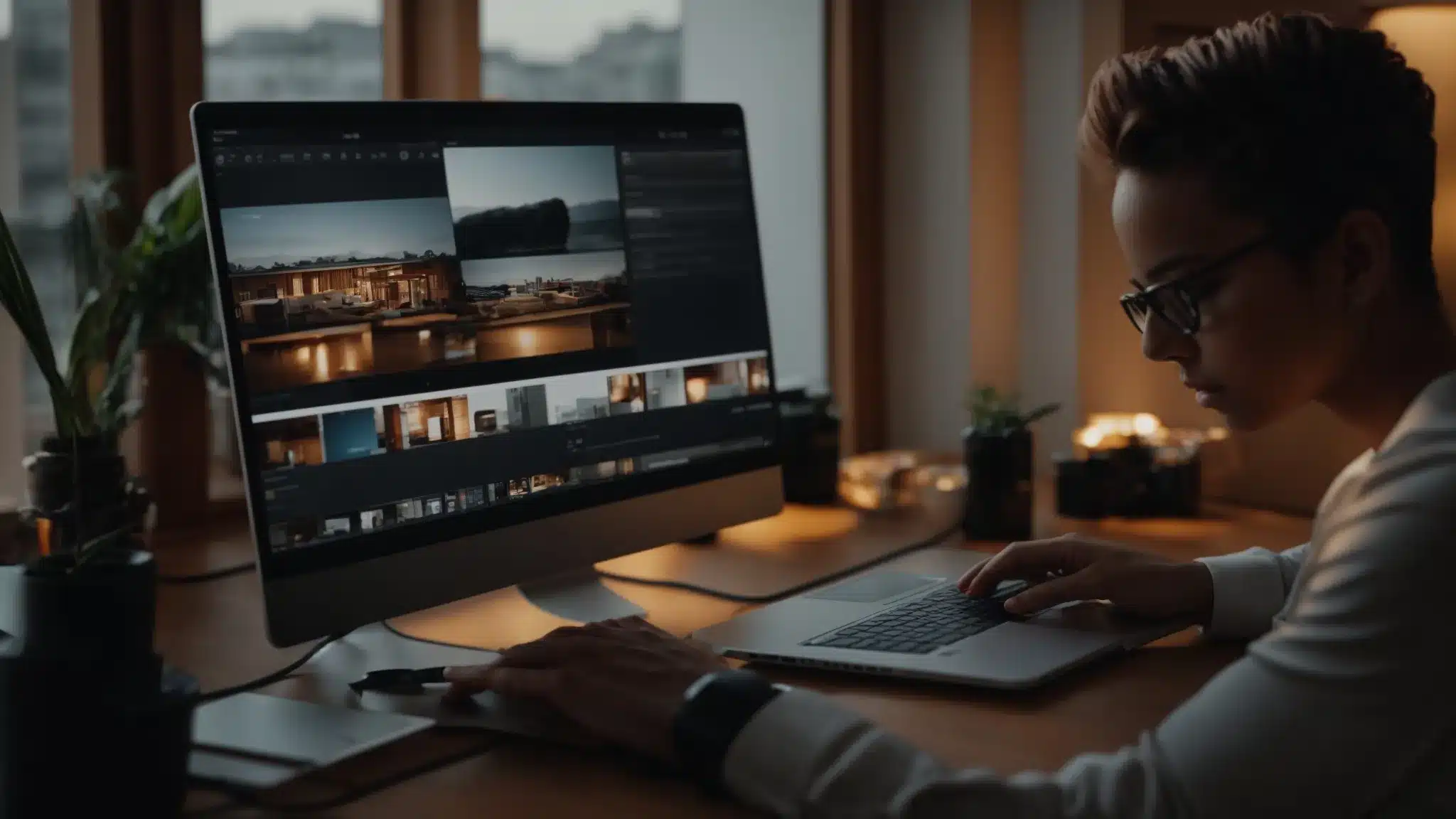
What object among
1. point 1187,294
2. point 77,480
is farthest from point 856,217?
point 1187,294

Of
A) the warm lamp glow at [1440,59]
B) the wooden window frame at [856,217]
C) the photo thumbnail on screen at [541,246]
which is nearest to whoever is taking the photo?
the photo thumbnail on screen at [541,246]

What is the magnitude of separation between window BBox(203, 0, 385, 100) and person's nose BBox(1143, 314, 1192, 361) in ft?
4.56

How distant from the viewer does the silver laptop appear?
1.31 meters

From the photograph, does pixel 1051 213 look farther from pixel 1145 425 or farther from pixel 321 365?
pixel 321 365

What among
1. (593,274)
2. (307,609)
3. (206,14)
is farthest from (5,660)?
(206,14)

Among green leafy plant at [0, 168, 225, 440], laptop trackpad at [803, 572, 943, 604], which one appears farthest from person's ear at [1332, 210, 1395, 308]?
green leafy plant at [0, 168, 225, 440]

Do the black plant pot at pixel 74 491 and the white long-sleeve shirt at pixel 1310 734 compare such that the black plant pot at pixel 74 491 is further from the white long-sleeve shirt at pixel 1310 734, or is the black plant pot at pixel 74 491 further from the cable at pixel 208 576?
the white long-sleeve shirt at pixel 1310 734

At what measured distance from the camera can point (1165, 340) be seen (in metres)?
1.18

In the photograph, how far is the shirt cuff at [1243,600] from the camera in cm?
145

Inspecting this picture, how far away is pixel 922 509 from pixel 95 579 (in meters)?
1.27

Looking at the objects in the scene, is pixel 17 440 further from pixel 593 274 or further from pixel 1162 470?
pixel 1162 470

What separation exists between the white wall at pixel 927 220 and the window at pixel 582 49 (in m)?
0.42

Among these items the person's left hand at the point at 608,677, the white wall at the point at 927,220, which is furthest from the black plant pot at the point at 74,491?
the white wall at the point at 927,220

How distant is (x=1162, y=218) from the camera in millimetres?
1143
